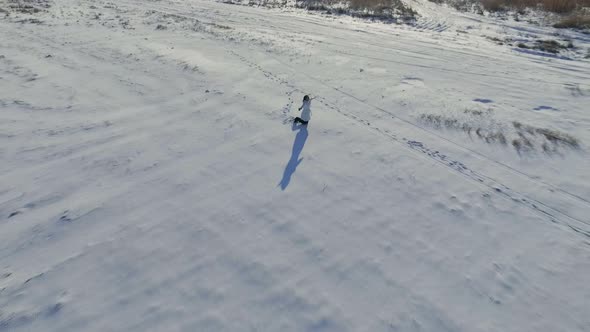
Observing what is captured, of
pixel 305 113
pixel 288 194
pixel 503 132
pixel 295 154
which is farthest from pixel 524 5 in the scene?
pixel 288 194

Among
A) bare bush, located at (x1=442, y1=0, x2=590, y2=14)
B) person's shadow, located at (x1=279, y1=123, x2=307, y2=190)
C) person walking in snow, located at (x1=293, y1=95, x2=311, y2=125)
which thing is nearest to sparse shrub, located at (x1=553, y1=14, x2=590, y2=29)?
bare bush, located at (x1=442, y1=0, x2=590, y2=14)

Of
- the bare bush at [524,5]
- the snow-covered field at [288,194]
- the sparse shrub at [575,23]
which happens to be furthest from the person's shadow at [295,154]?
the bare bush at [524,5]

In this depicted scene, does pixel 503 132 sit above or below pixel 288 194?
above

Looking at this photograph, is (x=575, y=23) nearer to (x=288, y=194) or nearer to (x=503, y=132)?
A: (x=503, y=132)

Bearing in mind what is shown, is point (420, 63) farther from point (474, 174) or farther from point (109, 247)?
point (109, 247)

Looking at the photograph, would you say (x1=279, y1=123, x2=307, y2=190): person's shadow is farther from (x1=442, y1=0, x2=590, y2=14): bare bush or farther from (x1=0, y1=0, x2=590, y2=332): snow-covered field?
(x1=442, y1=0, x2=590, y2=14): bare bush

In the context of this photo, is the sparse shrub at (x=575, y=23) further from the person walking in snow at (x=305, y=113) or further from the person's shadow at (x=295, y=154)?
the person's shadow at (x=295, y=154)

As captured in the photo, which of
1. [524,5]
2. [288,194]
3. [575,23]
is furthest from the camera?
[524,5]
